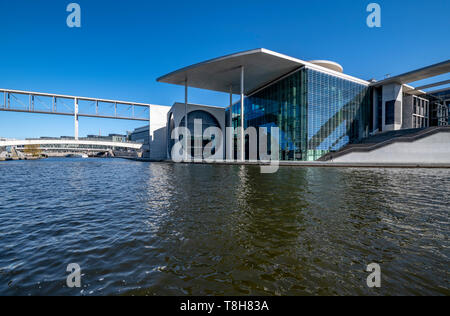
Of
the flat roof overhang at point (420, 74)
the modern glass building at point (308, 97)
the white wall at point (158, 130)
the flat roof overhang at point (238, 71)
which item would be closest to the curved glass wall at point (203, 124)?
the modern glass building at point (308, 97)

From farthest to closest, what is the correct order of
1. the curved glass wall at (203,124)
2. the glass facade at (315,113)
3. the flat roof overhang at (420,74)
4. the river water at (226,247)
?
the curved glass wall at (203,124)
the glass facade at (315,113)
the flat roof overhang at (420,74)
the river water at (226,247)

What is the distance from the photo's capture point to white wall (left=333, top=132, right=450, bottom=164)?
27.9 metres

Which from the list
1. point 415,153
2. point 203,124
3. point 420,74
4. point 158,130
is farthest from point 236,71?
point 420,74

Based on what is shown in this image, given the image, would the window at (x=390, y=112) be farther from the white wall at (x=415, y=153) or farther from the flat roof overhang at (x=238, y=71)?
the white wall at (x=415, y=153)

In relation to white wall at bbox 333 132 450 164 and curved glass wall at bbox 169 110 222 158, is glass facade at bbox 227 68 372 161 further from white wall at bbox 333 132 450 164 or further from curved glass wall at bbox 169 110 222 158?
curved glass wall at bbox 169 110 222 158

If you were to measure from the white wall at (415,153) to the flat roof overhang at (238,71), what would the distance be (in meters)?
16.1

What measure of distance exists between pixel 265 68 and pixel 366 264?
125 feet

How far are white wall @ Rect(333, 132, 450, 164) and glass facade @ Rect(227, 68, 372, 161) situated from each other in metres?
6.76

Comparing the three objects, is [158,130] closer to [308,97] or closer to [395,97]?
[308,97]

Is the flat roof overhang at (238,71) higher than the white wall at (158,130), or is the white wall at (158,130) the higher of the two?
the flat roof overhang at (238,71)

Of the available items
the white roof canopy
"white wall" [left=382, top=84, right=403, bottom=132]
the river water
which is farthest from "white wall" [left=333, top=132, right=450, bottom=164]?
the river water

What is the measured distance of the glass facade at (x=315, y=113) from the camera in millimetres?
33938
